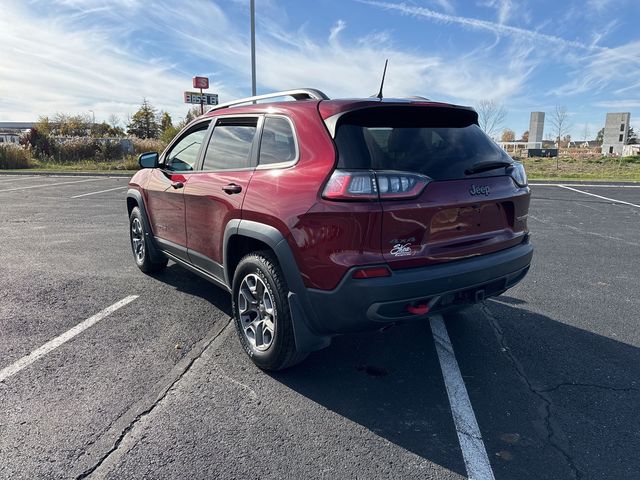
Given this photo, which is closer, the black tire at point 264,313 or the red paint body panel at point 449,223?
the red paint body panel at point 449,223

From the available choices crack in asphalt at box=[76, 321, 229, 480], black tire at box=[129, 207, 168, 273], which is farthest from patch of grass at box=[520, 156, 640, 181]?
crack in asphalt at box=[76, 321, 229, 480]

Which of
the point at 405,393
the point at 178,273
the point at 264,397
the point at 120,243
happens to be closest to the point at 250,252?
the point at 264,397

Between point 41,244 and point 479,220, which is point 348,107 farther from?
point 41,244

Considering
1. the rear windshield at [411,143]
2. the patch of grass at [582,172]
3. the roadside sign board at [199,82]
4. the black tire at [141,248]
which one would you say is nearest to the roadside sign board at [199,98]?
the roadside sign board at [199,82]

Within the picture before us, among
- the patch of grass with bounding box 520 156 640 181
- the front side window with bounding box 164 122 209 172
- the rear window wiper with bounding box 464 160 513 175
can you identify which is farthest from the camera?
the patch of grass with bounding box 520 156 640 181

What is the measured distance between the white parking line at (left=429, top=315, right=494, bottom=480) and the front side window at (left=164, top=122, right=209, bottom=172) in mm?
2676

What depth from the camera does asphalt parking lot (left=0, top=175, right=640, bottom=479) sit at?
2322mm

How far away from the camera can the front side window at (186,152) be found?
4.16 meters

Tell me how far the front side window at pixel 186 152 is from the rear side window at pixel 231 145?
0.27 metres

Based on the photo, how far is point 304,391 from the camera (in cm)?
297

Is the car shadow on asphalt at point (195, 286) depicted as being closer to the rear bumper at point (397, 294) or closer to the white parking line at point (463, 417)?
the rear bumper at point (397, 294)

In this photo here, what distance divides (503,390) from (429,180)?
4.85ft

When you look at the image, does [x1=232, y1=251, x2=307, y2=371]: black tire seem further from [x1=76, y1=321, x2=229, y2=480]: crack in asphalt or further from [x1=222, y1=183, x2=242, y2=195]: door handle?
[x1=222, y1=183, x2=242, y2=195]: door handle

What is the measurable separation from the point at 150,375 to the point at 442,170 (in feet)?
7.85
